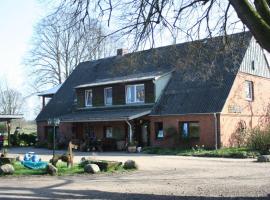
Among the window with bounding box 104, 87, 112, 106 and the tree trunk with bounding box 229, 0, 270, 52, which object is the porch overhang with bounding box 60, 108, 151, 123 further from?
the tree trunk with bounding box 229, 0, 270, 52

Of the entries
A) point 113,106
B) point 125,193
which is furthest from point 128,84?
point 125,193

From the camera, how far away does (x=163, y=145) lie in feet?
118

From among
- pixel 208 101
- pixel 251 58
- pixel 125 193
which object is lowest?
pixel 125 193

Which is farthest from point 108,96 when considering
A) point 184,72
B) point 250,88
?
point 184,72

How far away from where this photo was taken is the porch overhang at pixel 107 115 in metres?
36.1

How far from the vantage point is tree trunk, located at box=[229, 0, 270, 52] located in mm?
10320

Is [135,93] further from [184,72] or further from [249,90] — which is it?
[184,72]

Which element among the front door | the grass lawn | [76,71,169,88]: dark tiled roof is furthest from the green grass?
[76,71,169,88]: dark tiled roof

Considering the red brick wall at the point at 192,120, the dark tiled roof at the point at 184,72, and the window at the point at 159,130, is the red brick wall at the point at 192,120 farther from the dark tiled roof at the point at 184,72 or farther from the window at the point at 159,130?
the dark tiled roof at the point at 184,72

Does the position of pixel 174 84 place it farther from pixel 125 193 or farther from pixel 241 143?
pixel 125 193

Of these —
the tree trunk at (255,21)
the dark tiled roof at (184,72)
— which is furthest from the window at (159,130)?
the tree trunk at (255,21)

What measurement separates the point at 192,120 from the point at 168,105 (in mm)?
2736

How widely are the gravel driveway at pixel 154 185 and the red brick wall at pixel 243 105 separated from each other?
478 inches

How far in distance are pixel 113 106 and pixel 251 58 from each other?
11.6 metres
